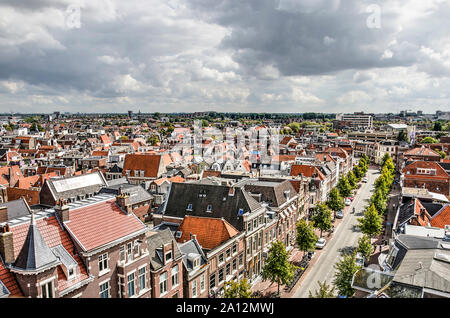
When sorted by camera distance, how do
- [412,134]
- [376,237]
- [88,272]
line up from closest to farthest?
[88,272]
[376,237]
[412,134]

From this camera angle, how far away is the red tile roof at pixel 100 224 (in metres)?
23.8

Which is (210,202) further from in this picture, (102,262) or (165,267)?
(102,262)

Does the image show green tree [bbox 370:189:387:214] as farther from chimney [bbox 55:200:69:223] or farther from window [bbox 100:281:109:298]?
chimney [bbox 55:200:69:223]

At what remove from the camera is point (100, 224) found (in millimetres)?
25375

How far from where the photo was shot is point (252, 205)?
43.9 metres

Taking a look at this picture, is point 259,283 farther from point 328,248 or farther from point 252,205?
point 328,248

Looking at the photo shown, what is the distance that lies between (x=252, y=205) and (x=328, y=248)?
2135 cm

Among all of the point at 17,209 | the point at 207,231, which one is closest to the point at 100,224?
the point at 207,231

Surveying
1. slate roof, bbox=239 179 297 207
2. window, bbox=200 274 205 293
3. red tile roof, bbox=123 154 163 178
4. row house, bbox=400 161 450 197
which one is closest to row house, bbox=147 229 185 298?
window, bbox=200 274 205 293

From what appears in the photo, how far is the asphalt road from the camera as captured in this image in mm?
43250

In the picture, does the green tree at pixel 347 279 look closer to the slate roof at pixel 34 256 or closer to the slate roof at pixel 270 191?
the slate roof at pixel 270 191

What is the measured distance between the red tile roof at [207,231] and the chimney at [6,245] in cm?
2012

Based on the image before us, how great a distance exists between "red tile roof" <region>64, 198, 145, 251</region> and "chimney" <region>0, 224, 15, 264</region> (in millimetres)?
3908
